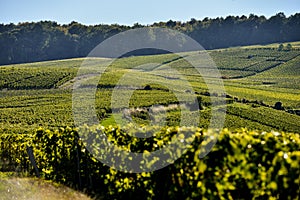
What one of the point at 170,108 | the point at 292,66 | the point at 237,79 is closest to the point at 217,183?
the point at 170,108

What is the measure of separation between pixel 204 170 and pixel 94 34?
476ft

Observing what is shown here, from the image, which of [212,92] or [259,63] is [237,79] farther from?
[212,92]

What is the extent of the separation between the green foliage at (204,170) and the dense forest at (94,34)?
5179 inches

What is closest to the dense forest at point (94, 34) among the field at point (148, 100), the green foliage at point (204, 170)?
the field at point (148, 100)

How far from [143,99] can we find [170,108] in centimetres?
611

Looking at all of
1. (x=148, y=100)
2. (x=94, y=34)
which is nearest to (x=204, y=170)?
(x=148, y=100)

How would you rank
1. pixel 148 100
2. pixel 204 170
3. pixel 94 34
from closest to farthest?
1. pixel 204 170
2. pixel 148 100
3. pixel 94 34

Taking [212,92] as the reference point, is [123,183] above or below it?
above

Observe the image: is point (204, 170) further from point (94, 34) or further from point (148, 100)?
point (94, 34)

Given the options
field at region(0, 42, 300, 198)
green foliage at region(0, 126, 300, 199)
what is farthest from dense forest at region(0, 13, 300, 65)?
green foliage at region(0, 126, 300, 199)

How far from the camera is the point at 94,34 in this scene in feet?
488

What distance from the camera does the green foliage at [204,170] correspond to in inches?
254

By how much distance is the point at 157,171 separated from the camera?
8.48 meters

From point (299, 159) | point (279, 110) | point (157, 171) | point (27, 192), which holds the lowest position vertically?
point (279, 110)
